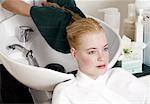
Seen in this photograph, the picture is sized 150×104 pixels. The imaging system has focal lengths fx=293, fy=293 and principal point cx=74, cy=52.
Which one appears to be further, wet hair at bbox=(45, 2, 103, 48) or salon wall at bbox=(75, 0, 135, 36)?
salon wall at bbox=(75, 0, 135, 36)

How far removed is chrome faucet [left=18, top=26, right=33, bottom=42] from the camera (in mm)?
1468

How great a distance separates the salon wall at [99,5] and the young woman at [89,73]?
541 mm

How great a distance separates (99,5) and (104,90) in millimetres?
681

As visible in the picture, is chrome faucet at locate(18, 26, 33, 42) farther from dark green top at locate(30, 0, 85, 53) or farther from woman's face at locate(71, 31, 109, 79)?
woman's face at locate(71, 31, 109, 79)

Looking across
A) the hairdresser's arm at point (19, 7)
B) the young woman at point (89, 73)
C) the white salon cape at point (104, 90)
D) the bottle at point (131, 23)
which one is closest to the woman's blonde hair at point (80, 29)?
the young woman at point (89, 73)

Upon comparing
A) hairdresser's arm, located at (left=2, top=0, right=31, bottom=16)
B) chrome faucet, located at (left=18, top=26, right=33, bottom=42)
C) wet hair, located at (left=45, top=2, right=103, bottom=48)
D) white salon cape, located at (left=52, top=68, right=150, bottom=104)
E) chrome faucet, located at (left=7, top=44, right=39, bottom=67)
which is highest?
hairdresser's arm, located at (left=2, top=0, right=31, bottom=16)

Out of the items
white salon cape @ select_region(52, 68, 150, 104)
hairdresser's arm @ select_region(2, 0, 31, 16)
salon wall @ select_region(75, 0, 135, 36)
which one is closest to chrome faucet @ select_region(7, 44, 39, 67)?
hairdresser's arm @ select_region(2, 0, 31, 16)

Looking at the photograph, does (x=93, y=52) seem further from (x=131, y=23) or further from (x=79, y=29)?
(x=131, y=23)

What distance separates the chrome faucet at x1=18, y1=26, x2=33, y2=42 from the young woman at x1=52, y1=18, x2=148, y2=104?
1.34 feet

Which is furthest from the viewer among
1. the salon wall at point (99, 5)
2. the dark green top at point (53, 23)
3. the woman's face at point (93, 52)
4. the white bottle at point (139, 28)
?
A: the salon wall at point (99, 5)

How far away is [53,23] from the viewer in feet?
4.31

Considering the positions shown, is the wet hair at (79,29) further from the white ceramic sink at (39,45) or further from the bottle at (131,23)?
the bottle at (131,23)

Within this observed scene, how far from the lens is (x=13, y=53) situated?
4.48 ft

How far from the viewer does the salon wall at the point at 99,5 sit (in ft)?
5.45
